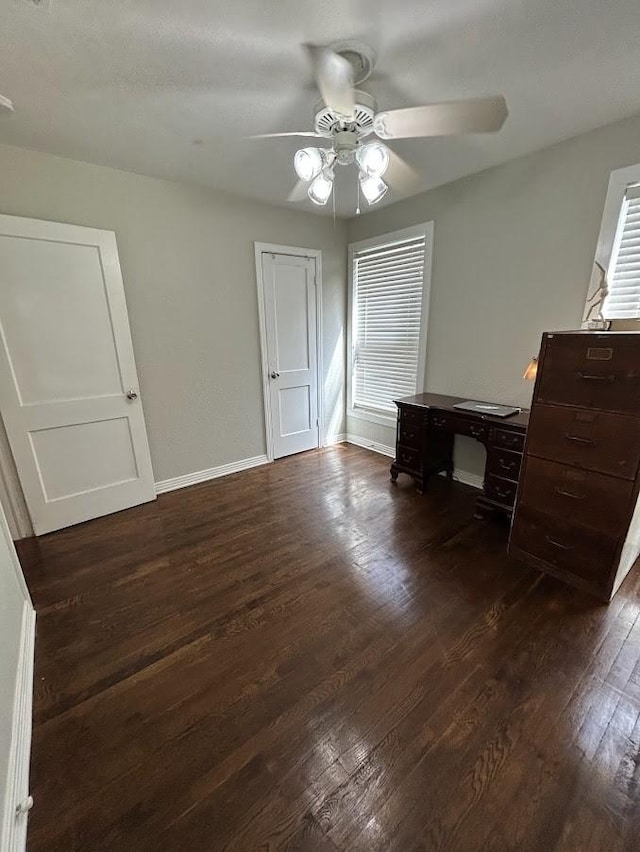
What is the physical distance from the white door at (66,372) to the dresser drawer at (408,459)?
225 cm

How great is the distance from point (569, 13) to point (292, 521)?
9.49ft

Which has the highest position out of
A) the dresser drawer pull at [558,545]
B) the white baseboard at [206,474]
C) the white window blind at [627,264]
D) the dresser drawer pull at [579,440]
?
the white window blind at [627,264]

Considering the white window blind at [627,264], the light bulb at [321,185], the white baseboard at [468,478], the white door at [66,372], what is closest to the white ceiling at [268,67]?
the light bulb at [321,185]

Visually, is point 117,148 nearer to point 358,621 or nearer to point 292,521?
point 292,521

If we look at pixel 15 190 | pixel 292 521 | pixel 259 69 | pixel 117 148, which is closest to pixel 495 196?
pixel 259 69

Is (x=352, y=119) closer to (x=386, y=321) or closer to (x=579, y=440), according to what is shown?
(x=579, y=440)

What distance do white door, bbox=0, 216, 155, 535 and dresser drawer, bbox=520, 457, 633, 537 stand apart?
114 inches

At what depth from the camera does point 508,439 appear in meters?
2.40

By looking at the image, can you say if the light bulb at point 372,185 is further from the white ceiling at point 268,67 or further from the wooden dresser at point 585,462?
the wooden dresser at point 585,462

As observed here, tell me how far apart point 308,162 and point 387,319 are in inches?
85.7

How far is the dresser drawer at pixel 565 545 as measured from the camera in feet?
5.93

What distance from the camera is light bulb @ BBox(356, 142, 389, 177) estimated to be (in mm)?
1564

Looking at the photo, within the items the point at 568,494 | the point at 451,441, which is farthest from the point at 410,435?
the point at 568,494

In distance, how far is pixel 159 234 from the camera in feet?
9.02
